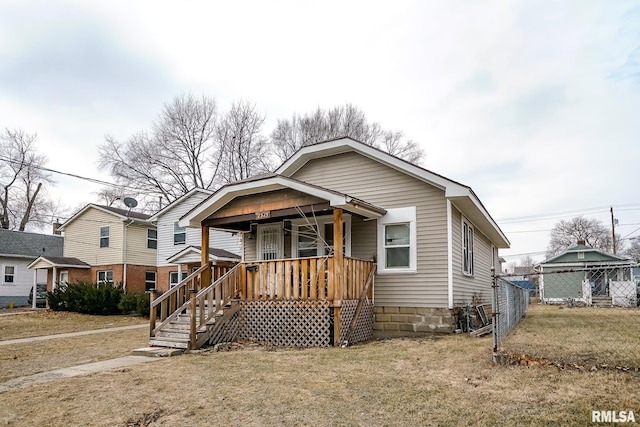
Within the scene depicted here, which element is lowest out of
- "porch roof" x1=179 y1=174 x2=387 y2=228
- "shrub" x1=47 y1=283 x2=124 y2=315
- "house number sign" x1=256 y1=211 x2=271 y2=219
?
"shrub" x1=47 y1=283 x2=124 y2=315

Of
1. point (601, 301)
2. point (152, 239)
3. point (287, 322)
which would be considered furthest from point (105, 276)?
point (601, 301)

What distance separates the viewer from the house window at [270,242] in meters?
13.8

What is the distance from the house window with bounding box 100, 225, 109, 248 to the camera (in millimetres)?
27078

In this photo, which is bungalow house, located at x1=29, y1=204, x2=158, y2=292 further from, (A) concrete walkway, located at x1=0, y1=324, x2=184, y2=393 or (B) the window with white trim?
(A) concrete walkway, located at x1=0, y1=324, x2=184, y2=393

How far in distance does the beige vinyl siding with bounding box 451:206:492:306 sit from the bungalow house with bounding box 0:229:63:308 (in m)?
26.8

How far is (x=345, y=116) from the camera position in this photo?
118 ft

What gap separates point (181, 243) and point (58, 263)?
8239mm

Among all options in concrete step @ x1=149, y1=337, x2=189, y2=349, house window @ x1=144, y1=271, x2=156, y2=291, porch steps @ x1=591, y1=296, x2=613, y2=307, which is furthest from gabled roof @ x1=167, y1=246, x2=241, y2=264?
porch steps @ x1=591, y1=296, x2=613, y2=307

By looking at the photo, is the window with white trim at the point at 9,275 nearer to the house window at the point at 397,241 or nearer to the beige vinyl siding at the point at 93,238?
the beige vinyl siding at the point at 93,238

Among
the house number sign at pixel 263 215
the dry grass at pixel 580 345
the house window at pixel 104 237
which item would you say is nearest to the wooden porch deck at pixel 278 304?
the house number sign at pixel 263 215

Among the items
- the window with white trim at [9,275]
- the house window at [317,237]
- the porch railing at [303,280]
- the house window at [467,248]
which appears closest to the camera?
the porch railing at [303,280]

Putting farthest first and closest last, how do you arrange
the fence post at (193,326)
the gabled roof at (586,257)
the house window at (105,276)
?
the gabled roof at (586,257), the house window at (105,276), the fence post at (193,326)

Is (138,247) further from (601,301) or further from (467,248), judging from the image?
(601,301)

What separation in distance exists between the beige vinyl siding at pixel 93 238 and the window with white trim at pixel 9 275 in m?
5.33
